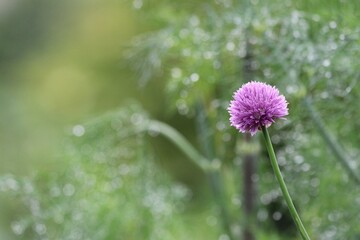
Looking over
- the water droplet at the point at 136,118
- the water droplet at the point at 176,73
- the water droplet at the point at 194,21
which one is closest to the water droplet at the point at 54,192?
the water droplet at the point at 136,118

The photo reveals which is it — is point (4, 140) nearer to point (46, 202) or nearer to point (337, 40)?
point (46, 202)

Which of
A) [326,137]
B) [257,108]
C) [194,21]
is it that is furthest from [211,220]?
[257,108]

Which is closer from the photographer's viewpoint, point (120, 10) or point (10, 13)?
point (120, 10)

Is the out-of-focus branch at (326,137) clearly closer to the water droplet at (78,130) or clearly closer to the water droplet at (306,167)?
the water droplet at (306,167)

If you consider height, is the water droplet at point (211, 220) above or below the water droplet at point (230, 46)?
above

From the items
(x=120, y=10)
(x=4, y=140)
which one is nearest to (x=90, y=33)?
(x=120, y=10)

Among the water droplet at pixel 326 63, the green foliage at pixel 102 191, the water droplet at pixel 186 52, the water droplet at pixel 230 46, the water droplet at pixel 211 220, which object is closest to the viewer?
the water droplet at pixel 326 63
